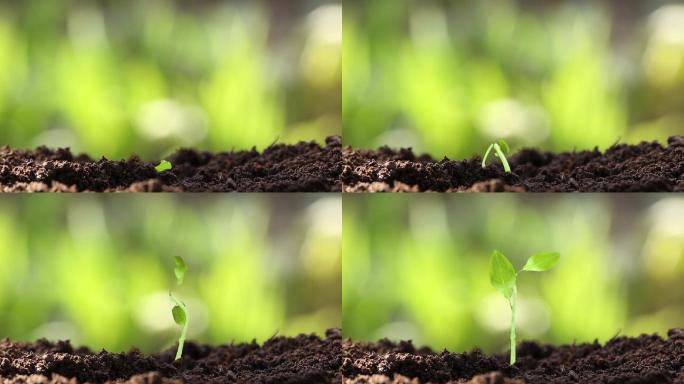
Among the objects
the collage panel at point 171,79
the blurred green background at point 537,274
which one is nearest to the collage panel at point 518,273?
the blurred green background at point 537,274

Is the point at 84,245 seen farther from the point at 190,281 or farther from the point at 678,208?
the point at 678,208

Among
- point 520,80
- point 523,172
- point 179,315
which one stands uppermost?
point 520,80

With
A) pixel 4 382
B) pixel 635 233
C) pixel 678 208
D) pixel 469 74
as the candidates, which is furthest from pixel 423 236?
pixel 4 382

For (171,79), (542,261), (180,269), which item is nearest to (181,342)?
(180,269)

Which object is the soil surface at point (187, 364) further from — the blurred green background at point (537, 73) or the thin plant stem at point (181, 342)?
the blurred green background at point (537, 73)

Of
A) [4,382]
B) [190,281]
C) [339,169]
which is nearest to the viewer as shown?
[4,382]

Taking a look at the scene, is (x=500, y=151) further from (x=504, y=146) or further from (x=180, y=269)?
(x=180, y=269)
